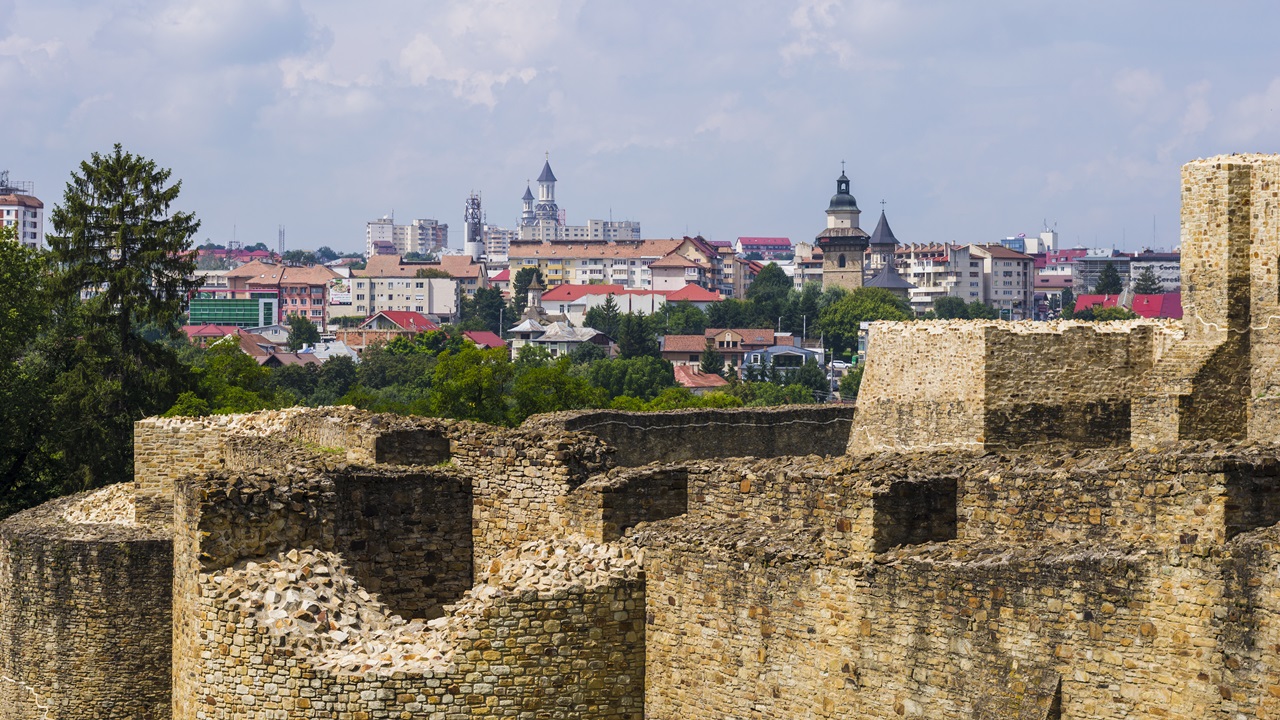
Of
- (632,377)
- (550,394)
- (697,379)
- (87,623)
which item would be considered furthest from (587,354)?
(87,623)

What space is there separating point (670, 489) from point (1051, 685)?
6074 mm

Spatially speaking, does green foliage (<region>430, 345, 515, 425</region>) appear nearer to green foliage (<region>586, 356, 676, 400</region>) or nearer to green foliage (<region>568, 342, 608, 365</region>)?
green foliage (<region>586, 356, 676, 400</region>)

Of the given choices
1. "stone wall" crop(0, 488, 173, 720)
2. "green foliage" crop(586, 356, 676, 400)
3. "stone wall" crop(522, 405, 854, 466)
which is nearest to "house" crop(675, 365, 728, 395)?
"green foliage" crop(586, 356, 676, 400)

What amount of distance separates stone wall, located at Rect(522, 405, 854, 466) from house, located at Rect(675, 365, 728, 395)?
413 feet

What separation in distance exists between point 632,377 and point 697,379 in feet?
97.5

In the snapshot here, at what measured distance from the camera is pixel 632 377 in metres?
137

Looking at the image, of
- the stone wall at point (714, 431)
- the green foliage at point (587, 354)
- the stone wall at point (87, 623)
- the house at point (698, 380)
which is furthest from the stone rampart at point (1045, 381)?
the green foliage at point (587, 354)

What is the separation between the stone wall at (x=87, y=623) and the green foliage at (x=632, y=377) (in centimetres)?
9891

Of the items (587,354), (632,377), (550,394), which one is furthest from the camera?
(587,354)

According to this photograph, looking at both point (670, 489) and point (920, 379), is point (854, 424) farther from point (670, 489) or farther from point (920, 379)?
point (670, 489)

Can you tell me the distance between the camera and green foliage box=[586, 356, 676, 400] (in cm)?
13162

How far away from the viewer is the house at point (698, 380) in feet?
528

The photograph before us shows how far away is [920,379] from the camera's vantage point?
2716 cm

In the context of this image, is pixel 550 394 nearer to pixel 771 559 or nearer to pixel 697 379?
pixel 771 559
